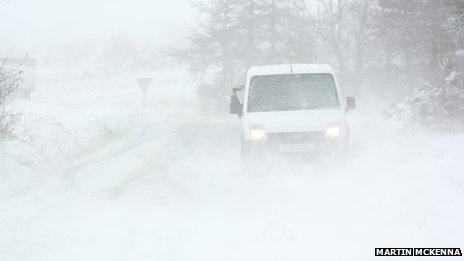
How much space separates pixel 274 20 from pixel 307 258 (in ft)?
108

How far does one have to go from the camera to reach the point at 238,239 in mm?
6324

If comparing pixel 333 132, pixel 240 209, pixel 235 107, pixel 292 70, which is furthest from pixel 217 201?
pixel 292 70

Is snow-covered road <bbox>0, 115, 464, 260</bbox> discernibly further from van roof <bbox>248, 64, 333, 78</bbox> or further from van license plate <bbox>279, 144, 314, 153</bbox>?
van roof <bbox>248, 64, 333, 78</bbox>

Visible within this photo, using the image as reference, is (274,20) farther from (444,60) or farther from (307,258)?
(307,258)

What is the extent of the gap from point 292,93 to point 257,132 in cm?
124

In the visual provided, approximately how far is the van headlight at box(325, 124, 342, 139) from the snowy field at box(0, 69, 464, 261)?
17.7 inches

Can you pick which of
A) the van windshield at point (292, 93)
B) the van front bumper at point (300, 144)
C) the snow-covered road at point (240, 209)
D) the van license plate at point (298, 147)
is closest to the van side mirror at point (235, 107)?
the van windshield at point (292, 93)

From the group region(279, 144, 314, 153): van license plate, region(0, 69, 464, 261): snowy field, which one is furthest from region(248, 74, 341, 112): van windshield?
region(0, 69, 464, 261): snowy field

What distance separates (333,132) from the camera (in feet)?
31.7

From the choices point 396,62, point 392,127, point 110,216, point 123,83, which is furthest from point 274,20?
point 110,216

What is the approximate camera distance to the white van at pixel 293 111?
9.62 m

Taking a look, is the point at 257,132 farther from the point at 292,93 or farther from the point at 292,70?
the point at 292,70

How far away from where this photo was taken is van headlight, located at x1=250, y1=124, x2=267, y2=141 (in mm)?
9727

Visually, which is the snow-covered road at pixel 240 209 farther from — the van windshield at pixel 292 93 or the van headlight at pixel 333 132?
the van windshield at pixel 292 93
